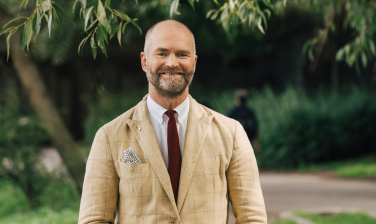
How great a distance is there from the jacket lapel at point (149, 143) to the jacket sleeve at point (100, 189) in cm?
17

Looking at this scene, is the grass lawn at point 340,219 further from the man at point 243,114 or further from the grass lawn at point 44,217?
the grass lawn at point 44,217

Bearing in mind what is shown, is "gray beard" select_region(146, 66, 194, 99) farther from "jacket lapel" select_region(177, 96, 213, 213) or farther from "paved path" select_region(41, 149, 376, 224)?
"paved path" select_region(41, 149, 376, 224)

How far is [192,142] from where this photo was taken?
80.9 inches

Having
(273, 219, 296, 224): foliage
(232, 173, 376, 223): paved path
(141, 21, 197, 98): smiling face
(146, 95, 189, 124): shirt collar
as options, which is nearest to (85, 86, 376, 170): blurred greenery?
(232, 173, 376, 223): paved path

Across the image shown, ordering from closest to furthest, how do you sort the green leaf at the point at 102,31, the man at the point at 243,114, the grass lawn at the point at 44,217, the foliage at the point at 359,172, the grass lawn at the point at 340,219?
the green leaf at the point at 102,31, the grass lawn at the point at 340,219, the grass lawn at the point at 44,217, the man at the point at 243,114, the foliage at the point at 359,172

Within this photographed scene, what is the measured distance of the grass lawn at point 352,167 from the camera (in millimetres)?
10401

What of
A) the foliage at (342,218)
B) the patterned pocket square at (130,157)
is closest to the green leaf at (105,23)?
the patterned pocket square at (130,157)

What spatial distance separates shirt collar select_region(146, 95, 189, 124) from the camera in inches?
84.0

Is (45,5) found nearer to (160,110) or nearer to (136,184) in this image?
(160,110)

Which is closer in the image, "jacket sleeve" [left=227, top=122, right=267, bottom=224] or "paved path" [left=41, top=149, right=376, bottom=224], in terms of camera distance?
"jacket sleeve" [left=227, top=122, right=267, bottom=224]

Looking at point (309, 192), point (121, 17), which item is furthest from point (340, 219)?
point (121, 17)

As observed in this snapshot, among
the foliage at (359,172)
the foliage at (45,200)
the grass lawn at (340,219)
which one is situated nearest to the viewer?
the grass lawn at (340,219)

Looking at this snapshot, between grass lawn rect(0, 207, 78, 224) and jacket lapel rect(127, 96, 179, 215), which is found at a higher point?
jacket lapel rect(127, 96, 179, 215)

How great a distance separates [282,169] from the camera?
1214 cm
